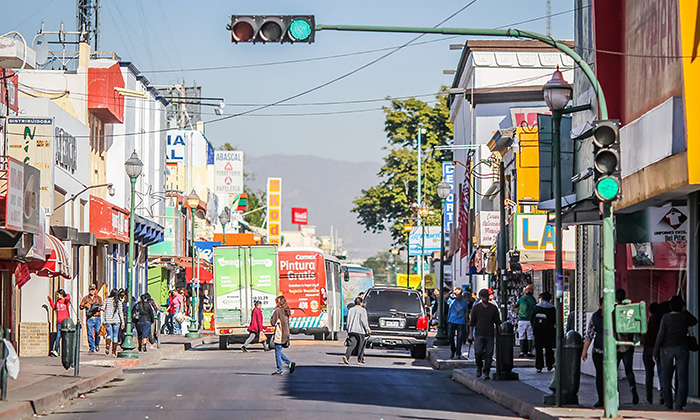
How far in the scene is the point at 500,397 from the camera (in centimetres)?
2122

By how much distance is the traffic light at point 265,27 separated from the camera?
52.2ft

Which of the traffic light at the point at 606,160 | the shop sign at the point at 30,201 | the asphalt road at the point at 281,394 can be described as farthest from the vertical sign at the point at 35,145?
the traffic light at the point at 606,160

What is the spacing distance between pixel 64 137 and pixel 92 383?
52.7 feet

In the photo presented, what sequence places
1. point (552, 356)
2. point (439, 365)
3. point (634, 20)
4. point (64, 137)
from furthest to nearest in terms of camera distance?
point (64, 137)
point (439, 365)
point (552, 356)
point (634, 20)

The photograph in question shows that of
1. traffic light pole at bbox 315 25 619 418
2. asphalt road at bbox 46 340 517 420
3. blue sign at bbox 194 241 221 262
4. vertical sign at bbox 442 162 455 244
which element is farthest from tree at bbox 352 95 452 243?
traffic light pole at bbox 315 25 619 418

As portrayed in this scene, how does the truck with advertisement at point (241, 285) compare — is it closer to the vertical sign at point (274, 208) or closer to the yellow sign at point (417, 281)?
the yellow sign at point (417, 281)

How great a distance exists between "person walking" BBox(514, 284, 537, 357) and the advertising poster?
11696 millimetres

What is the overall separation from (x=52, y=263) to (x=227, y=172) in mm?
65723

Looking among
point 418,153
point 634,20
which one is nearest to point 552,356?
point 634,20

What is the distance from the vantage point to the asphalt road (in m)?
18.3

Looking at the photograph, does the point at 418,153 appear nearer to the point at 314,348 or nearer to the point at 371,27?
the point at 314,348

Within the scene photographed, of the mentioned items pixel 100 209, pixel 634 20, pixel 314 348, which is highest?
pixel 634 20

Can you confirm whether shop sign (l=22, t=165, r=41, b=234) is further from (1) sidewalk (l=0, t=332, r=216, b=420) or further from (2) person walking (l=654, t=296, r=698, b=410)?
(2) person walking (l=654, t=296, r=698, b=410)

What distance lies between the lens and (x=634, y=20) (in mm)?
22312
